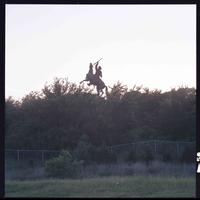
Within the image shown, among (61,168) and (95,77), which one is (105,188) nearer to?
(61,168)

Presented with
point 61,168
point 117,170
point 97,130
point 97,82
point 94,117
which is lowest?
point 117,170

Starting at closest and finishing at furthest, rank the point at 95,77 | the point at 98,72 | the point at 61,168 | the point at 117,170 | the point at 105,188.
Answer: the point at 105,188
the point at 61,168
the point at 117,170
the point at 98,72
the point at 95,77

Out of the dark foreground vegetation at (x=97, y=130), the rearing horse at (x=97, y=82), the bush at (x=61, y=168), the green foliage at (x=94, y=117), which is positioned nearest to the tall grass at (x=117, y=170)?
the dark foreground vegetation at (x=97, y=130)

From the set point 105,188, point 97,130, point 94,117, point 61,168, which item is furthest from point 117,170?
point 105,188

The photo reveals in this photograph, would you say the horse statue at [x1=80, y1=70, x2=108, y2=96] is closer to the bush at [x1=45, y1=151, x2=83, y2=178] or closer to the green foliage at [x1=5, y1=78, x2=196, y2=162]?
the green foliage at [x1=5, y1=78, x2=196, y2=162]

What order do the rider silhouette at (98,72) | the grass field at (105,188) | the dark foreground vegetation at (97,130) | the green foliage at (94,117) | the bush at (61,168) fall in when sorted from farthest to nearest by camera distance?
the green foliage at (94,117) < the rider silhouette at (98,72) < the dark foreground vegetation at (97,130) < the bush at (61,168) < the grass field at (105,188)

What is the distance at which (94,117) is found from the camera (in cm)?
1811

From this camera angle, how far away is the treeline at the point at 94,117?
17.6 m

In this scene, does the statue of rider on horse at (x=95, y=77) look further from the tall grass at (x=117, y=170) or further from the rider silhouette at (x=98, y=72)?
the tall grass at (x=117, y=170)

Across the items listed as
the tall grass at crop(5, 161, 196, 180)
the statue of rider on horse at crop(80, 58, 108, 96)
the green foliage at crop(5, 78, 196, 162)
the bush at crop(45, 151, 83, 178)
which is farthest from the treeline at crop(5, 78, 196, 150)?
the bush at crop(45, 151, 83, 178)

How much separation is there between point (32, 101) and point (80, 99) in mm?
1738
